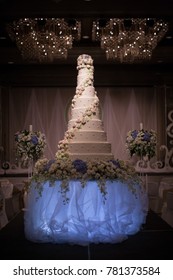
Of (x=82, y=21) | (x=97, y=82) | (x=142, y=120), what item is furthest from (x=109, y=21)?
(x=142, y=120)

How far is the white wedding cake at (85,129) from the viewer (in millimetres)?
5352

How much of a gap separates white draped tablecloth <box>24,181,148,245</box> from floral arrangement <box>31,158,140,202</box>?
0.21 feet

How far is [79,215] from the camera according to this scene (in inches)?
177

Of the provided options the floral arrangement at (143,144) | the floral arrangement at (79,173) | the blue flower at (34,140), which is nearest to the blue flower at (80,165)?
the floral arrangement at (79,173)

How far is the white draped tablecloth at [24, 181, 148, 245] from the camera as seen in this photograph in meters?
4.49

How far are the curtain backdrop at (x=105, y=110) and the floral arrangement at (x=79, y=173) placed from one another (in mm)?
5097

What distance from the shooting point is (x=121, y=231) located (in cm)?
470

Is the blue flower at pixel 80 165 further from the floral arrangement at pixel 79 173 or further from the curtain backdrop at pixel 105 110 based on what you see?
the curtain backdrop at pixel 105 110

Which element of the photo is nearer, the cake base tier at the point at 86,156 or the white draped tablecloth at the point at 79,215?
the white draped tablecloth at the point at 79,215

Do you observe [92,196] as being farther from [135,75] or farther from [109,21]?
[135,75]

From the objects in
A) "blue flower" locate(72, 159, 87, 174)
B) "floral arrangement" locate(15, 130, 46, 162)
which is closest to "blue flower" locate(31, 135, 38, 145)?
"floral arrangement" locate(15, 130, 46, 162)

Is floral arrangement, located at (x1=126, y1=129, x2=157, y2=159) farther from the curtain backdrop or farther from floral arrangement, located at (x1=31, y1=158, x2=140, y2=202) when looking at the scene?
the curtain backdrop

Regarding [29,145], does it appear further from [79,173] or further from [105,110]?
[105,110]

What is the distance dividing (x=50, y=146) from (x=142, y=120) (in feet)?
7.75
